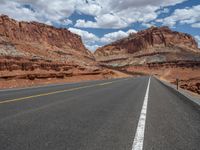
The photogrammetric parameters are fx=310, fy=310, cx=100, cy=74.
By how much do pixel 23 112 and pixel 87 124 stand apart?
2.47m

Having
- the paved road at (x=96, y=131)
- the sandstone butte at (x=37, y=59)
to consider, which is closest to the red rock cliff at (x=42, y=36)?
the sandstone butte at (x=37, y=59)

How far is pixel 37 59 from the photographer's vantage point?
2376 inches

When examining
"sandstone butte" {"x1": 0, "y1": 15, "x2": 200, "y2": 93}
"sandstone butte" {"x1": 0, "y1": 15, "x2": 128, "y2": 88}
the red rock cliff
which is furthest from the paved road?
the red rock cliff

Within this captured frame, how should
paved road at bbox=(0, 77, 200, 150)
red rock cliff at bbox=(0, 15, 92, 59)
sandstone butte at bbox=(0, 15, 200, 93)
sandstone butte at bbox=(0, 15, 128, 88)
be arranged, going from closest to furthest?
paved road at bbox=(0, 77, 200, 150) < sandstone butte at bbox=(0, 15, 128, 88) < sandstone butte at bbox=(0, 15, 200, 93) < red rock cliff at bbox=(0, 15, 92, 59)

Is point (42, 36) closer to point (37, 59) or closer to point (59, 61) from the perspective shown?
point (59, 61)

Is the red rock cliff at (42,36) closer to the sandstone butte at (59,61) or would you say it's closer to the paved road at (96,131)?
the sandstone butte at (59,61)

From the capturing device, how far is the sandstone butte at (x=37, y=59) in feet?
134

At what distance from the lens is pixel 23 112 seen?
8695mm

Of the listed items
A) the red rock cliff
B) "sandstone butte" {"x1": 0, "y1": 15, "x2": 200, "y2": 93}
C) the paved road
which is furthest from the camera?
the red rock cliff

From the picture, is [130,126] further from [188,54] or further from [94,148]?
[188,54]

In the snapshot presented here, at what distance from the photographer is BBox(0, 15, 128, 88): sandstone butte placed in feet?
134

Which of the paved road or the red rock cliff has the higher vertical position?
the red rock cliff

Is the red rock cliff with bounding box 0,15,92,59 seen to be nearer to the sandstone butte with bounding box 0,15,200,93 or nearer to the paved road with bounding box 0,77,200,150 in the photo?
the sandstone butte with bounding box 0,15,200,93

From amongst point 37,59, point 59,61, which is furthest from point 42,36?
point 37,59
